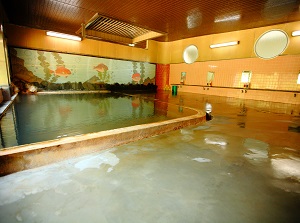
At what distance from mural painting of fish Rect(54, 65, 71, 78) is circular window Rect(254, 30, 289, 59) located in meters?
11.0

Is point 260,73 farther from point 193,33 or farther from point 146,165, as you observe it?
point 146,165

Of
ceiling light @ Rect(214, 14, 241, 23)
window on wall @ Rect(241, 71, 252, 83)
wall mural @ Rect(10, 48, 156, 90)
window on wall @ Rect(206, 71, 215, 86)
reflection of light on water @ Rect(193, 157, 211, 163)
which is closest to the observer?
reflection of light on water @ Rect(193, 157, 211, 163)

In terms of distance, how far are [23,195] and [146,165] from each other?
1.16 m

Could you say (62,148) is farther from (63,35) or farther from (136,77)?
(136,77)

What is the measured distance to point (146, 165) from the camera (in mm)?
1878

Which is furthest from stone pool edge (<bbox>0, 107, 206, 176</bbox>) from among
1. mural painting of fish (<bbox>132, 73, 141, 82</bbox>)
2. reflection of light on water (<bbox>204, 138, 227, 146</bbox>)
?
mural painting of fish (<bbox>132, 73, 141, 82</bbox>)

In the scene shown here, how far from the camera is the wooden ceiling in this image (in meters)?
6.07

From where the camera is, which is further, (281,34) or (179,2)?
(281,34)

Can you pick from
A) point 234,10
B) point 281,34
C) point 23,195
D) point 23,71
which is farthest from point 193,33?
point 23,195

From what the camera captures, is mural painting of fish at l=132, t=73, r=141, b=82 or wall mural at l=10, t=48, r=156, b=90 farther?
mural painting of fish at l=132, t=73, r=141, b=82

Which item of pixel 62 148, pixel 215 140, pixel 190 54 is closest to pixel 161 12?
pixel 190 54

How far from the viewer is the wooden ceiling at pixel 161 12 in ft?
19.9

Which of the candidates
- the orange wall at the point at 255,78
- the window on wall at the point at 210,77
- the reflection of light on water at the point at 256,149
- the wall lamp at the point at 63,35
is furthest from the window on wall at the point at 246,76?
the wall lamp at the point at 63,35

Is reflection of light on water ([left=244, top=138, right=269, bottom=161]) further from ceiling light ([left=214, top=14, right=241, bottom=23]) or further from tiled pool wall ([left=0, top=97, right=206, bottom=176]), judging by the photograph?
ceiling light ([left=214, top=14, right=241, bottom=23])
